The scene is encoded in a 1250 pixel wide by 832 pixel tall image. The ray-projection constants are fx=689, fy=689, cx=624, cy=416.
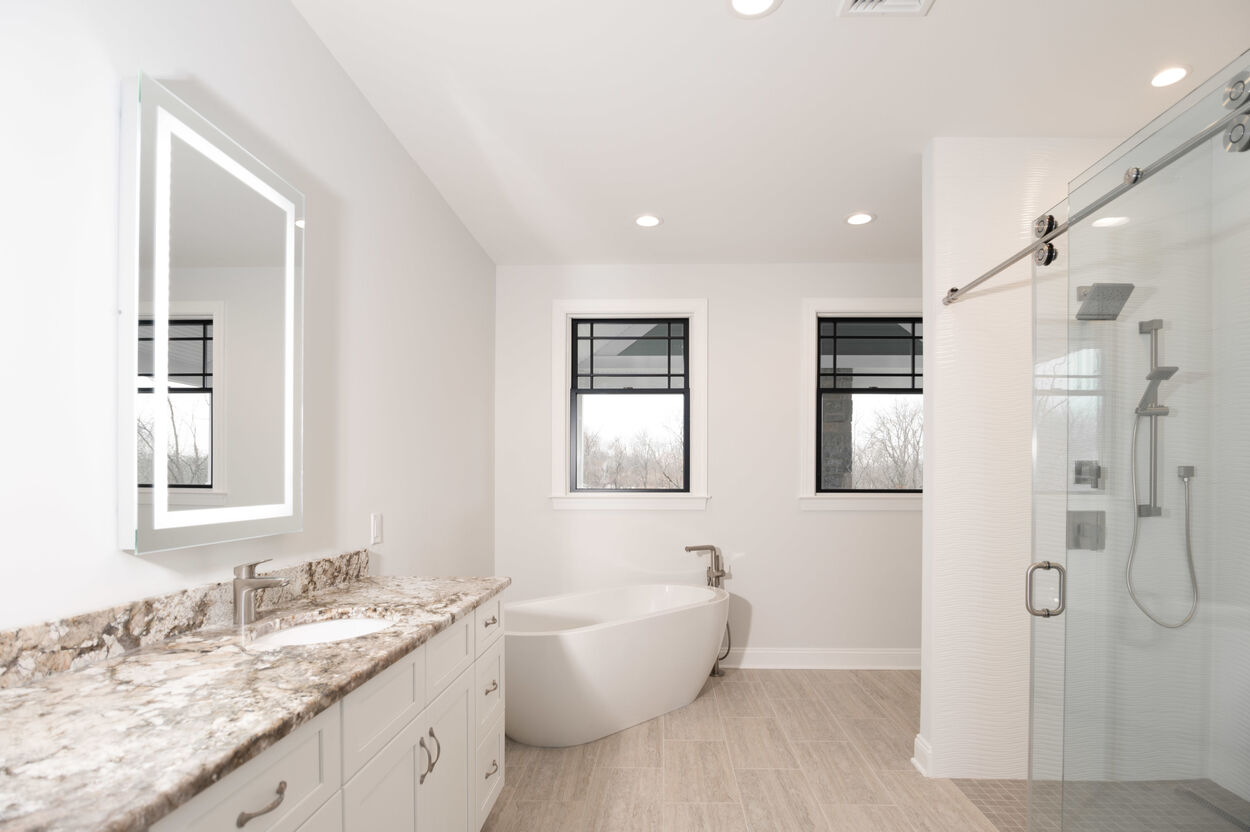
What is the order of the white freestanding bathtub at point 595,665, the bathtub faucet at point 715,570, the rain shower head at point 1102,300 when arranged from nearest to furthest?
the rain shower head at point 1102,300 < the white freestanding bathtub at point 595,665 < the bathtub faucet at point 715,570

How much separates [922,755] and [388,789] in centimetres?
232

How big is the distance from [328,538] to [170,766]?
1427mm

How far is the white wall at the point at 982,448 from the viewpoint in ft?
8.95

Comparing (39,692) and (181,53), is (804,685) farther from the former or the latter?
(181,53)

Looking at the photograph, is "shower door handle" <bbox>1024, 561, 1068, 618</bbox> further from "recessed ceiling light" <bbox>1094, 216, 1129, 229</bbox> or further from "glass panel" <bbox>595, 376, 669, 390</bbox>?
"glass panel" <bbox>595, 376, 669, 390</bbox>

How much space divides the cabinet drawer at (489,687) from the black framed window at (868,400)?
275 centimetres

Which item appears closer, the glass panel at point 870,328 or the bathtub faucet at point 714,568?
the bathtub faucet at point 714,568

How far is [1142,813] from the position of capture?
151 centimetres

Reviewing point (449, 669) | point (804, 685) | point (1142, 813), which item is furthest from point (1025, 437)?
point (449, 669)

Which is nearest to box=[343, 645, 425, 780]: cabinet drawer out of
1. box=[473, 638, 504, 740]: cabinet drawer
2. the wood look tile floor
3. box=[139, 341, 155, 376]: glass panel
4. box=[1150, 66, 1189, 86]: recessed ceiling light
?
box=[473, 638, 504, 740]: cabinet drawer

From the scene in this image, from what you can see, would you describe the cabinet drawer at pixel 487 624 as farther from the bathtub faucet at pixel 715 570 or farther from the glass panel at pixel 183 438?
the bathtub faucet at pixel 715 570

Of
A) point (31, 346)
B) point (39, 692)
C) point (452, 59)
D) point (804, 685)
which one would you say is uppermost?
point (452, 59)

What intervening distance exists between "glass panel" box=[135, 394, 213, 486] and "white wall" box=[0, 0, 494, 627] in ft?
0.19

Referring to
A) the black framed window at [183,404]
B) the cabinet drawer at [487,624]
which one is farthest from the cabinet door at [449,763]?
the black framed window at [183,404]
